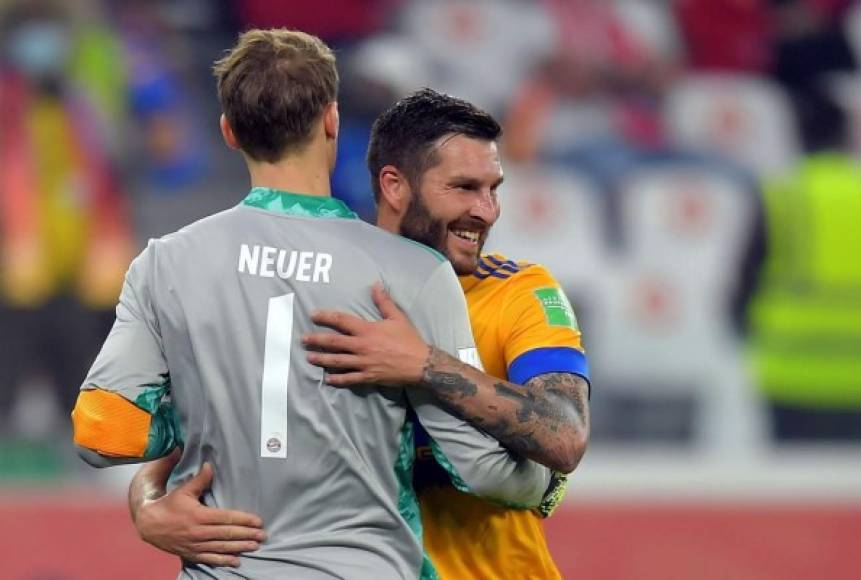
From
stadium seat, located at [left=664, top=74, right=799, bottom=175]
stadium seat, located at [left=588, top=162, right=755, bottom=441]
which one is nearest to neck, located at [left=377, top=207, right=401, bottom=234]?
stadium seat, located at [left=588, top=162, right=755, bottom=441]

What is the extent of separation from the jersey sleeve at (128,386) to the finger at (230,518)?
0.16 m

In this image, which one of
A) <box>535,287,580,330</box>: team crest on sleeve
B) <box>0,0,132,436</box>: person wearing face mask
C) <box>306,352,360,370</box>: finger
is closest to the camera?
<box>306,352,360,370</box>: finger

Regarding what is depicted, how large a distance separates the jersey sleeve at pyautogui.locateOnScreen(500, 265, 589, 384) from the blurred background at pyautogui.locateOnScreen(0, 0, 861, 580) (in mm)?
5858

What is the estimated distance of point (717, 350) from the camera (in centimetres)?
973

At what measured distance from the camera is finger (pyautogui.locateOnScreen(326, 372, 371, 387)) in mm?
2523

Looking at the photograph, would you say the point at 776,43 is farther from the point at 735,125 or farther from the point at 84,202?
the point at 84,202

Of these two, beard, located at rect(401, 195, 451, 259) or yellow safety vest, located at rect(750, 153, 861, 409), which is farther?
yellow safety vest, located at rect(750, 153, 861, 409)

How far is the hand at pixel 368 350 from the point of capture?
2.51 meters

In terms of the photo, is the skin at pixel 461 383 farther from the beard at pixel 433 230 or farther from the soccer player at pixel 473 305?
the beard at pixel 433 230

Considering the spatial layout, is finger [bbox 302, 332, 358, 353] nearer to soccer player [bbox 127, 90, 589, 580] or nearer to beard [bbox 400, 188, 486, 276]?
soccer player [bbox 127, 90, 589, 580]

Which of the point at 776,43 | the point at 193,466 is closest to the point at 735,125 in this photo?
the point at 776,43

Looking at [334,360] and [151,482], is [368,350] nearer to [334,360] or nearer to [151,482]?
[334,360]

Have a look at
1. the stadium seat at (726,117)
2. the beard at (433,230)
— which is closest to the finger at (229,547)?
the beard at (433,230)

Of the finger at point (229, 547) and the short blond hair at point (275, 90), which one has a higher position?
the short blond hair at point (275, 90)
